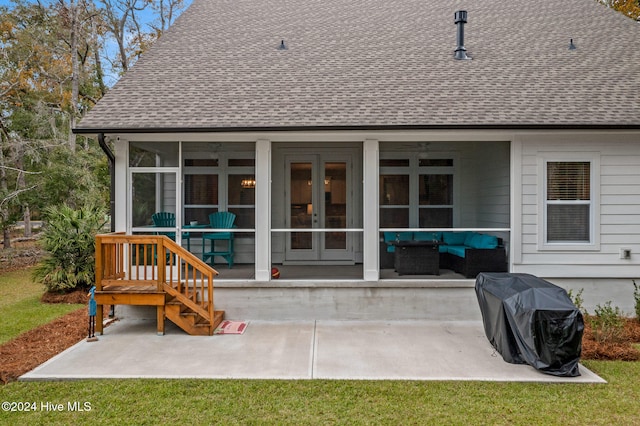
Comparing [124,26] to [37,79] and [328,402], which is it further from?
[328,402]

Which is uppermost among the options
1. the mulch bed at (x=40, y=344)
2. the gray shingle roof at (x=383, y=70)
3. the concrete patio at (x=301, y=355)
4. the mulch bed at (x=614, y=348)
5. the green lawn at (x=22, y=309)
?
the gray shingle roof at (x=383, y=70)

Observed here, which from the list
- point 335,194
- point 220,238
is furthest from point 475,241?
point 220,238

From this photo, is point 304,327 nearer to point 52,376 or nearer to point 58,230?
point 52,376

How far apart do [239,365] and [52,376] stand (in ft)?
6.21

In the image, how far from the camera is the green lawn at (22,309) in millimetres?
6316

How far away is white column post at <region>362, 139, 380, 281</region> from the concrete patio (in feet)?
2.82

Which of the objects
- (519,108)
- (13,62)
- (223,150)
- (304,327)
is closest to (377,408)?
(304,327)

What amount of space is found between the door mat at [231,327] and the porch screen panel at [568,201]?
4935mm

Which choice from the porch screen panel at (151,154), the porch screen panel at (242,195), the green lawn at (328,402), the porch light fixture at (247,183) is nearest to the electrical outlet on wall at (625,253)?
the green lawn at (328,402)

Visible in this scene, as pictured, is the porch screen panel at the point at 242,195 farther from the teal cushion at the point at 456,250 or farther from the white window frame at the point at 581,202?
the white window frame at the point at 581,202

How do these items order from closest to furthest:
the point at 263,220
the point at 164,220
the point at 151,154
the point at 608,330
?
1. the point at 608,330
2. the point at 263,220
3. the point at 151,154
4. the point at 164,220

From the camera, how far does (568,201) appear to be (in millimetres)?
6594

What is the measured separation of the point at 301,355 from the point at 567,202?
188 inches

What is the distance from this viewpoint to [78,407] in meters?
3.71
